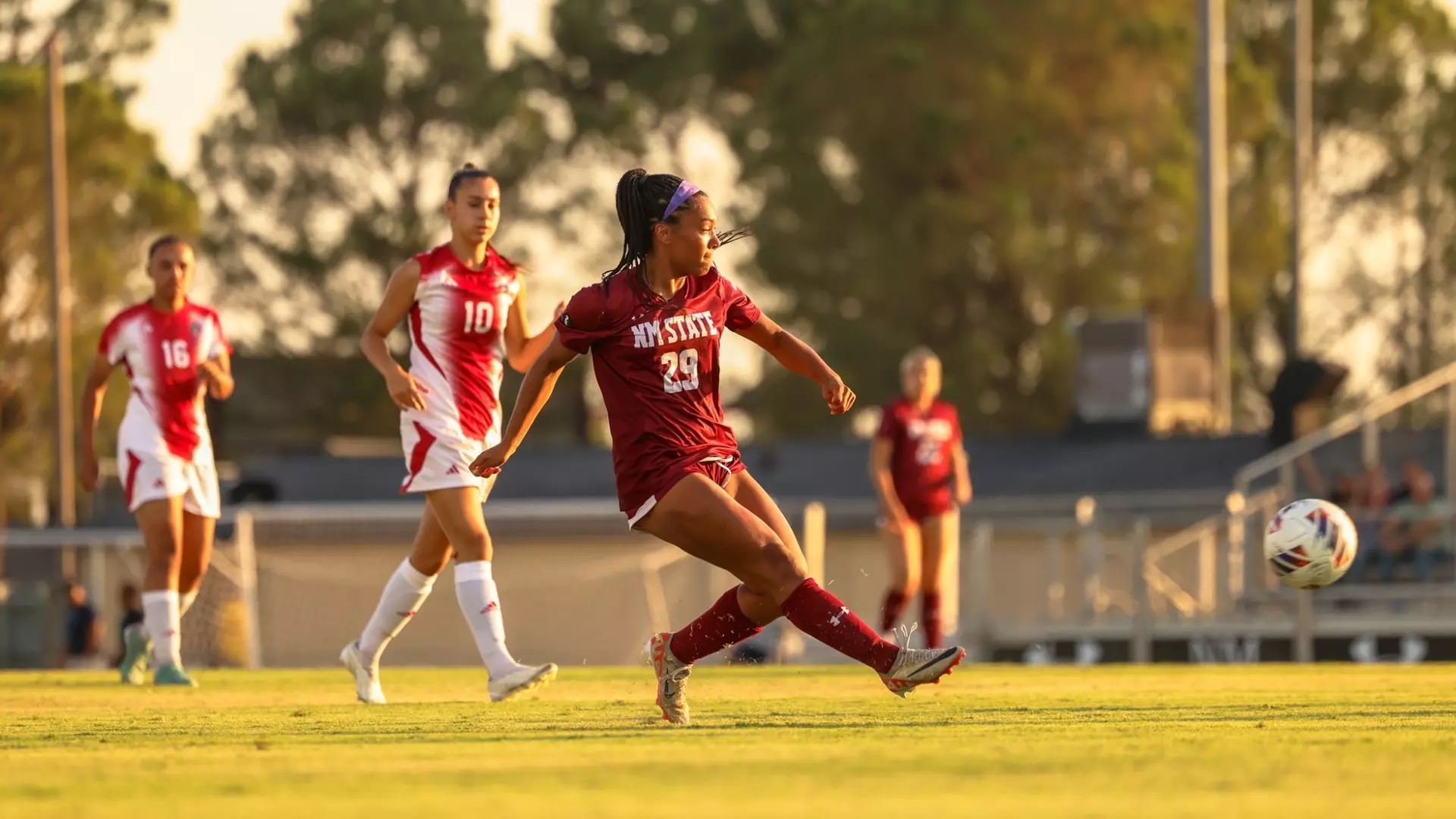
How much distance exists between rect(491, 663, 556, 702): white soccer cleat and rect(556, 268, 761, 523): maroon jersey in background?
5.01ft

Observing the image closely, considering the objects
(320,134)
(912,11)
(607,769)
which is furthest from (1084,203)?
(607,769)

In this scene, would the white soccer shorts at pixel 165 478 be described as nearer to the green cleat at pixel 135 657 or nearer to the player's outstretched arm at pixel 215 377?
the player's outstretched arm at pixel 215 377

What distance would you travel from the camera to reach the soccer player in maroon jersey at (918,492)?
54.7 feet

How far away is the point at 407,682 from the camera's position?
12.9m

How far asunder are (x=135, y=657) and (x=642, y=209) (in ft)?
18.9

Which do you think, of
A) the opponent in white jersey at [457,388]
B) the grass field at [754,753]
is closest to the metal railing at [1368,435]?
the grass field at [754,753]

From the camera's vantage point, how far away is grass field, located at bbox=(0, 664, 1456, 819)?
5895 mm

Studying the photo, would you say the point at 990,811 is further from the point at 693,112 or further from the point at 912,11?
the point at 693,112

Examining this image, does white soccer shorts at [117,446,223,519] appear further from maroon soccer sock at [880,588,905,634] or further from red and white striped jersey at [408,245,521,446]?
maroon soccer sock at [880,588,905,634]

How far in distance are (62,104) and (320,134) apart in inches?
314

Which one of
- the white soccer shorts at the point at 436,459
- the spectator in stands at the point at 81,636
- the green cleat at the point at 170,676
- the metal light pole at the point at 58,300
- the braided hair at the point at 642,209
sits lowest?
the spectator in stands at the point at 81,636

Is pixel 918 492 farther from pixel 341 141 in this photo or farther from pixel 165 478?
pixel 341 141

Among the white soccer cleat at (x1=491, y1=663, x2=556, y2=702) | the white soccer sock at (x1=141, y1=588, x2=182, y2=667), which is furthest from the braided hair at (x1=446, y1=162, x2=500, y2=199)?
the white soccer sock at (x1=141, y1=588, x2=182, y2=667)

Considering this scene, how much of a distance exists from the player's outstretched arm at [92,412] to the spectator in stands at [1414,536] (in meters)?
11.5
